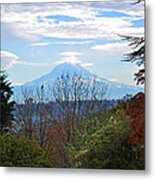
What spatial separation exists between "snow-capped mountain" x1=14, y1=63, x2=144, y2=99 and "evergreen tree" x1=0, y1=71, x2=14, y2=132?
0.05 m

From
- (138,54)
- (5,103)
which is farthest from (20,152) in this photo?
(138,54)

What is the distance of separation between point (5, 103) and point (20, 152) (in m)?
0.27

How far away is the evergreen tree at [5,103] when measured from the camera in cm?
314

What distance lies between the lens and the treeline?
3.02m

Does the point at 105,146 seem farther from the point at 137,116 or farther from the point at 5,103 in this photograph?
the point at 5,103

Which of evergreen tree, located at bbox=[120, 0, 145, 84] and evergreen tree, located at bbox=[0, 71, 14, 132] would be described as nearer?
evergreen tree, located at bbox=[120, 0, 145, 84]

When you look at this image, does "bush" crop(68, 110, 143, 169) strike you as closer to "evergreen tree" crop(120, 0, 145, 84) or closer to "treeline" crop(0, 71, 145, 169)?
"treeline" crop(0, 71, 145, 169)

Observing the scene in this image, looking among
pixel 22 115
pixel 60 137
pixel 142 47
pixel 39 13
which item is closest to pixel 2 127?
pixel 22 115

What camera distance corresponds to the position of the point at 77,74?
3084 millimetres

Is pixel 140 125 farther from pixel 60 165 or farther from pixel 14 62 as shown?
pixel 14 62

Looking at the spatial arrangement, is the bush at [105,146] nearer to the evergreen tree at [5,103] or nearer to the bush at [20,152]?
the bush at [20,152]

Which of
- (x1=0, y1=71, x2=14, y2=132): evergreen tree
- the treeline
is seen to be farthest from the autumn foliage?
(x1=0, y1=71, x2=14, y2=132): evergreen tree

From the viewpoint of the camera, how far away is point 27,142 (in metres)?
3.13

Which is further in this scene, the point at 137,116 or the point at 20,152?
the point at 20,152
